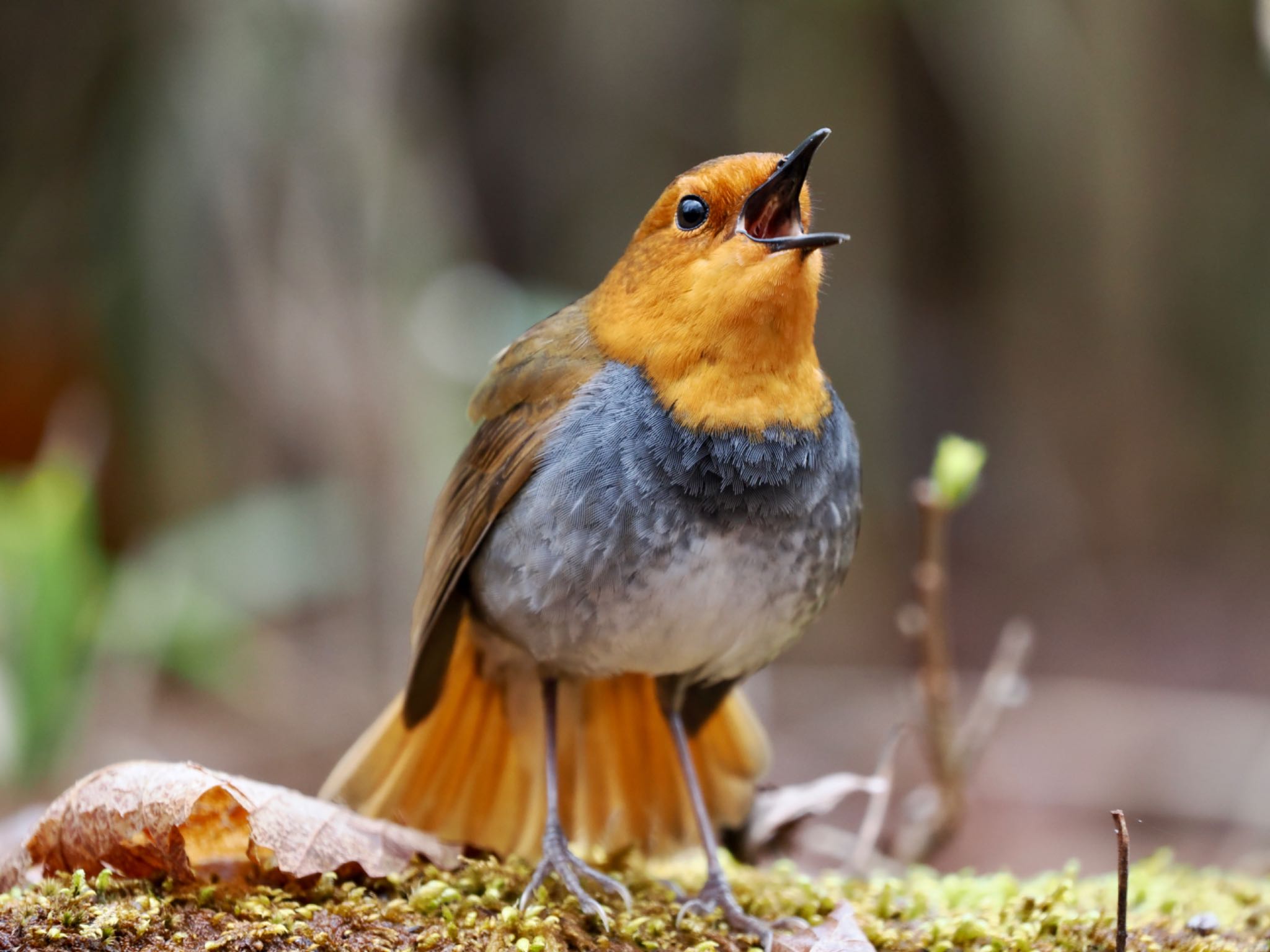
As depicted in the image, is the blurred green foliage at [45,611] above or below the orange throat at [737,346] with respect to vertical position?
below

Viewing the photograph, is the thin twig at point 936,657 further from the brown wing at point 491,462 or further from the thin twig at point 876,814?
the brown wing at point 491,462

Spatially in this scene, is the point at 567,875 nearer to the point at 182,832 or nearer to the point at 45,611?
the point at 182,832

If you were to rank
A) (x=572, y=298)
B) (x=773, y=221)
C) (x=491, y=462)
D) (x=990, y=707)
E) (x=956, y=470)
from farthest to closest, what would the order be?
(x=572, y=298)
(x=990, y=707)
(x=956, y=470)
(x=491, y=462)
(x=773, y=221)

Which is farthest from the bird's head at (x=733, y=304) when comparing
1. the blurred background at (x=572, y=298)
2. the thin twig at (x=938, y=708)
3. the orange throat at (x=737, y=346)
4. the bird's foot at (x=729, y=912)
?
the blurred background at (x=572, y=298)

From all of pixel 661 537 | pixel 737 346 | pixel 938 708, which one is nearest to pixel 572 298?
pixel 938 708

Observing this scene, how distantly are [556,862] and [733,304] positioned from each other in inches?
42.2

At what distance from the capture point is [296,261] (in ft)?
17.8

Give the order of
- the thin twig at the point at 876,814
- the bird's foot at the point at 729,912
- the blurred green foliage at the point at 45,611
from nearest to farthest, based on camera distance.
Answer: the bird's foot at the point at 729,912, the thin twig at the point at 876,814, the blurred green foliage at the point at 45,611

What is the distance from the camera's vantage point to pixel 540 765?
2729mm

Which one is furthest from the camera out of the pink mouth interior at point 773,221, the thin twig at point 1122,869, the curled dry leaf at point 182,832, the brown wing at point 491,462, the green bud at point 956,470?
the green bud at point 956,470

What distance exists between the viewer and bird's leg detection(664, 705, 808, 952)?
217 cm

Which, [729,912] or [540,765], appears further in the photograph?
[540,765]

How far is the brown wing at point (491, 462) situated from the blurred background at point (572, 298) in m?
1.66

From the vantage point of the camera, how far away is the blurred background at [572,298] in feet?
16.6
